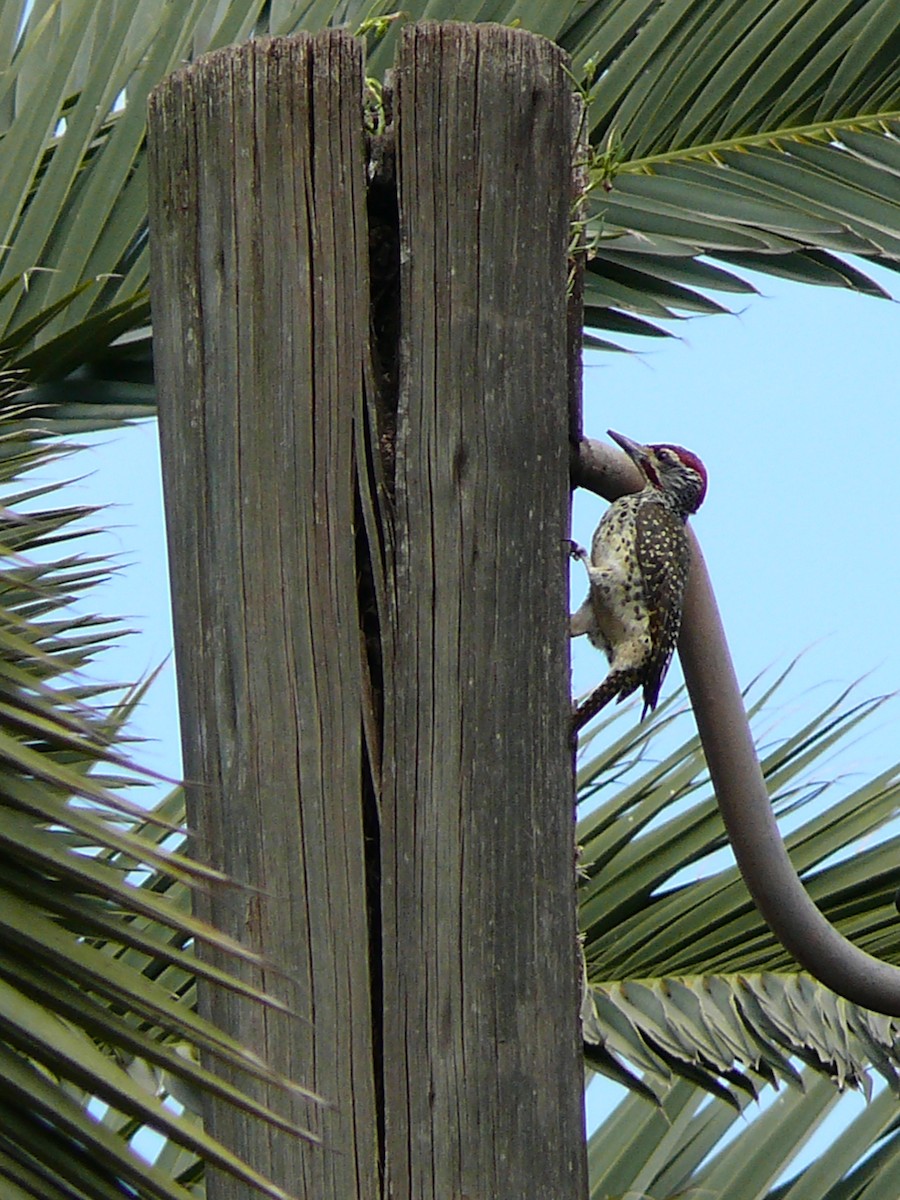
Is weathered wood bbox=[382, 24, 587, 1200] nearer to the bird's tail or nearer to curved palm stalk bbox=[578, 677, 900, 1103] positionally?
the bird's tail

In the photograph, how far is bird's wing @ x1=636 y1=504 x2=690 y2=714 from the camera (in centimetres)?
221

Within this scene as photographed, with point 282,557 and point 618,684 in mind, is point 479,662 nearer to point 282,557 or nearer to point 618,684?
point 282,557

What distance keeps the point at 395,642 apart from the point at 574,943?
34cm

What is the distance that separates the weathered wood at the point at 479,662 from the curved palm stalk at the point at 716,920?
1.73 metres

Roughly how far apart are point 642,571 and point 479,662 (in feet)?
2.58

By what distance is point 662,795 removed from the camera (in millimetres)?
3553

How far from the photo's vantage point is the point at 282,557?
63.6 inches

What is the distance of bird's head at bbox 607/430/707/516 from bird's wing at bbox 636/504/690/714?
47 millimetres

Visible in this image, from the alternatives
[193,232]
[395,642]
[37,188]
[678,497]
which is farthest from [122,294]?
[395,642]

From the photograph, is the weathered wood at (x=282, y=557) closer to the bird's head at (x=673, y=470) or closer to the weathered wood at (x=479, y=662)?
the weathered wood at (x=479, y=662)

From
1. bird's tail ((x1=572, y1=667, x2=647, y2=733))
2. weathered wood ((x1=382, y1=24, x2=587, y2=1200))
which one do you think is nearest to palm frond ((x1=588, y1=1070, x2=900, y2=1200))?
bird's tail ((x1=572, y1=667, x2=647, y2=733))

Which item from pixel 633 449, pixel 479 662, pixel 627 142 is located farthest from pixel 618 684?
pixel 627 142

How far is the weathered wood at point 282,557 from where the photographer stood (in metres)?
1.58

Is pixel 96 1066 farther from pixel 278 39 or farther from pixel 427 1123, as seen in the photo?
pixel 278 39
